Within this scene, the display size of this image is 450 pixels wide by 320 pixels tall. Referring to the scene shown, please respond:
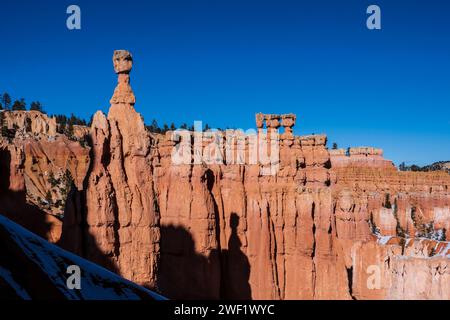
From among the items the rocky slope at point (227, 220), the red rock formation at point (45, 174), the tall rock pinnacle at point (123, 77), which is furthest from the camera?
the red rock formation at point (45, 174)

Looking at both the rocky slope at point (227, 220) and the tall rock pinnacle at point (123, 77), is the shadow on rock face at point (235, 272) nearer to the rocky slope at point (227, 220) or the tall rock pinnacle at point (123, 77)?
the rocky slope at point (227, 220)

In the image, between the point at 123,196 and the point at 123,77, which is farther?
the point at 123,77

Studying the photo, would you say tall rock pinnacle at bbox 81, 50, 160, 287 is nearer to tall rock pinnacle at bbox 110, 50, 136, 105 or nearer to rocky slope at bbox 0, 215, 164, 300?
tall rock pinnacle at bbox 110, 50, 136, 105

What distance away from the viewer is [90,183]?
48.4 feet

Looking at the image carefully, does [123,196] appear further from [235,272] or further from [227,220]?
[227,220]

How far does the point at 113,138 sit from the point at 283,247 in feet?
52.6

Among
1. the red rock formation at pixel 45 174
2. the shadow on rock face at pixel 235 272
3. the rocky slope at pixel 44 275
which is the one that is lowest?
the shadow on rock face at pixel 235 272

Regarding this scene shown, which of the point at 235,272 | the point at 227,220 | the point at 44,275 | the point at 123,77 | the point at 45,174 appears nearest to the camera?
the point at 44,275

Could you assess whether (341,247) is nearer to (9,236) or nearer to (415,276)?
(415,276)

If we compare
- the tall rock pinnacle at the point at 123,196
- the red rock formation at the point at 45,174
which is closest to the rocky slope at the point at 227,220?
the tall rock pinnacle at the point at 123,196

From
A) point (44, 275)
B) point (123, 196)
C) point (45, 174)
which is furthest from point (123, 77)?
point (45, 174)
